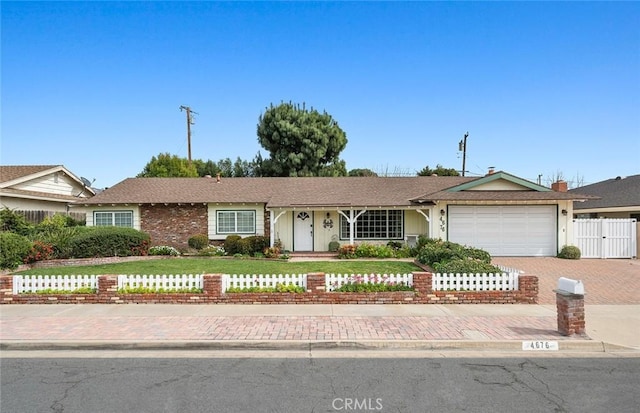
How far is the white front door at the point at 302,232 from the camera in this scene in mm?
19703

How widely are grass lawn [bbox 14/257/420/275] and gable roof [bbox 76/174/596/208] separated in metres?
Answer: 4.12

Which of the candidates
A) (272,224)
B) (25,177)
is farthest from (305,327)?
(25,177)

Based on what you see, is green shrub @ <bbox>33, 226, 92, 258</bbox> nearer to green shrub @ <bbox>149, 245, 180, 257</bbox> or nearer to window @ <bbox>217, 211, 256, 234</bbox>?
green shrub @ <bbox>149, 245, 180, 257</bbox>

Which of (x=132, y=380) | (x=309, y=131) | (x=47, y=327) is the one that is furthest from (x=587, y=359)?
(x=309, y=131)

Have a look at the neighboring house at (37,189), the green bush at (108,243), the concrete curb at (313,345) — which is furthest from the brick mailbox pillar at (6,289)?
the neighboring house at (37,189)

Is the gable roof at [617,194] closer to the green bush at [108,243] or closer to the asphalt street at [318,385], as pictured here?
the asphalt street at [318,385]

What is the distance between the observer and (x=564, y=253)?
17.0m

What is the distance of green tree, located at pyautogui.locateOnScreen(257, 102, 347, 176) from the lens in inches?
1492

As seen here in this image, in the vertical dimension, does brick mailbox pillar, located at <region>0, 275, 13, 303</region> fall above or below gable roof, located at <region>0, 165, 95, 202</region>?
below

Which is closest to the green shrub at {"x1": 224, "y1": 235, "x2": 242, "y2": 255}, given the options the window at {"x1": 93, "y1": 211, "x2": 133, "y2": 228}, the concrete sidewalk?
the window at {"x1": 93, "y1": 211, "x2": 133, "y2": 228}

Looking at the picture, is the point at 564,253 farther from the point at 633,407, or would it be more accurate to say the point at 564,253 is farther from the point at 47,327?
the point at 47,327

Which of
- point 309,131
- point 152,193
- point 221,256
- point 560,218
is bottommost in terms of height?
point 221,256

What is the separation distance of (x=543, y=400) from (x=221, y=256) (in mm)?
15244

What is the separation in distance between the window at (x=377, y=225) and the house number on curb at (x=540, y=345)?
1307 cm
